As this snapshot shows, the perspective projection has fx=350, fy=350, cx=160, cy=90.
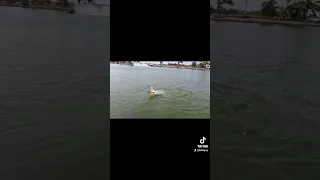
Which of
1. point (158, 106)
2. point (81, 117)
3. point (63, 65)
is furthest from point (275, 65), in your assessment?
point (158, 106)

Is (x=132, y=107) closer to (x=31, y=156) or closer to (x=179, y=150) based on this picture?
(x=179, y=150)

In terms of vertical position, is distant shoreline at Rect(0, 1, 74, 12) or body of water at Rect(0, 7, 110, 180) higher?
distant shoreline at Rect(0, 1, 74, 12)

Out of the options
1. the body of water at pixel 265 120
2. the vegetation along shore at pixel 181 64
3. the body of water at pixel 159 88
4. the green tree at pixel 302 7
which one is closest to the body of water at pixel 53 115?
the body of water at pixel 265 120

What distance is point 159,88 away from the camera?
3.25m

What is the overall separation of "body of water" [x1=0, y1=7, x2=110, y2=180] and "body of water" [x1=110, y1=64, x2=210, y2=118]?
2.94 metres

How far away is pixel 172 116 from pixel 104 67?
1096 cm

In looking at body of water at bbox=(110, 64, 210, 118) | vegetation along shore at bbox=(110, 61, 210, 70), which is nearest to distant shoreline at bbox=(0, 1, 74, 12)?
body of water at bbox=(110, 64, 210, 118)

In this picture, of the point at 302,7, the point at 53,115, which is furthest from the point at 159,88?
the point at 302,7

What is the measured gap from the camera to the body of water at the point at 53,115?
6.09 meters

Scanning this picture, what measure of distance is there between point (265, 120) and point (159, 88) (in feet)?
19.9

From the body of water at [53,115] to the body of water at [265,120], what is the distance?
245 centimetres

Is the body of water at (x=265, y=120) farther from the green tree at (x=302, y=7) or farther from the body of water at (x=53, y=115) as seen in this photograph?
the green tree at (x=302, y=7)

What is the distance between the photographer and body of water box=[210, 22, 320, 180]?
641 cm

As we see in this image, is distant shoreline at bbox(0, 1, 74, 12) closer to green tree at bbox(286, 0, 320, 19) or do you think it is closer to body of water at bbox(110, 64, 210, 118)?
green tree at bbox(286, 0, 320, 19)
